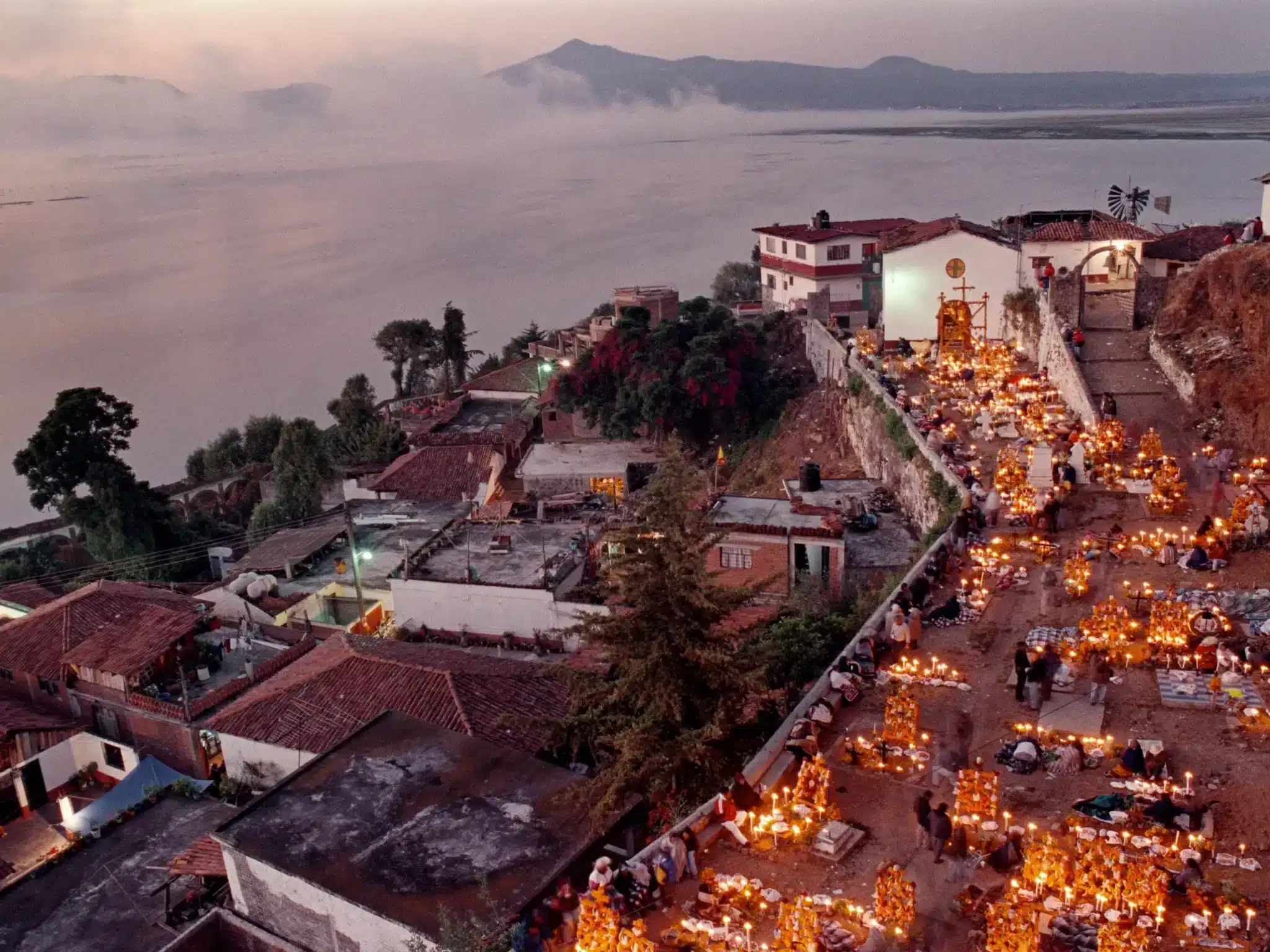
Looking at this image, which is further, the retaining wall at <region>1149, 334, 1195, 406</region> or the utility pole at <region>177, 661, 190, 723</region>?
the retaining wall at <region>1149, 334, 1195, 406</region>

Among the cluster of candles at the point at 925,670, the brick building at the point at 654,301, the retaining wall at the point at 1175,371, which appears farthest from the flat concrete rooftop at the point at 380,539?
the retaining wall at the point at 1175,371

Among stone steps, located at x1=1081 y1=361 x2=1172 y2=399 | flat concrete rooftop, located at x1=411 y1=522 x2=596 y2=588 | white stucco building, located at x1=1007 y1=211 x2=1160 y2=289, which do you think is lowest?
flat concrete rooftop, located at x1=411 y1=522 x2=596 y2=588

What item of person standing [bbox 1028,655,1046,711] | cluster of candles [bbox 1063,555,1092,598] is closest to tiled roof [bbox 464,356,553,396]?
cluster of candles [bbox 1063,555,1092,598]

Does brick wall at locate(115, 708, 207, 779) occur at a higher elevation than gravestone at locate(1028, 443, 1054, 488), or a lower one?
lower

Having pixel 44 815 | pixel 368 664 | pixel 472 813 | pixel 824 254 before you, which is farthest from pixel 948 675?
pixel 824 254

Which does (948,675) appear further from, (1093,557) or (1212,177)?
(1212,177)

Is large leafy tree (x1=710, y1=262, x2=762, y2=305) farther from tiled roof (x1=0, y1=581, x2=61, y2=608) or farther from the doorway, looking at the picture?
the doorway

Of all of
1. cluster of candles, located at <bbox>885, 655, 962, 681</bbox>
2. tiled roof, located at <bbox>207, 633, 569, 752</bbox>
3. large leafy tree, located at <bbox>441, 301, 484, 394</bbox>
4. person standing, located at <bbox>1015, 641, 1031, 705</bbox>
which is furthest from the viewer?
large leafy tree, located at <bbox>441, 301, 484, 394</bbox>

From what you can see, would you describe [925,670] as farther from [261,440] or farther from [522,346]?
[522,346]

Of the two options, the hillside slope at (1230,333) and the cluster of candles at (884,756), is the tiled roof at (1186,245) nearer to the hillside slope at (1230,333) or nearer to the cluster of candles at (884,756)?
the hillside slope at (1230,333)
